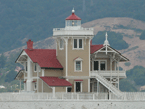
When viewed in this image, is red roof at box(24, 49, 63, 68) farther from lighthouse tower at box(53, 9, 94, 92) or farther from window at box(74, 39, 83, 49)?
window at box(74, 39, 83, 49)

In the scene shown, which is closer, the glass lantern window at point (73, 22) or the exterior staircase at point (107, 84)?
the exterior staircase at point (107, 84)

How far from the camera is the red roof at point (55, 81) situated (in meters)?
73.2

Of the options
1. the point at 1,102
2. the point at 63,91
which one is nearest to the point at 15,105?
the point at 1,102

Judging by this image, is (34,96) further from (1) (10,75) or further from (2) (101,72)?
(1) (10,75)

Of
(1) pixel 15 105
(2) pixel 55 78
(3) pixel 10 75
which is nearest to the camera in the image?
(1) pixel 15 105

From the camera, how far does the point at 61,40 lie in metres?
78.4

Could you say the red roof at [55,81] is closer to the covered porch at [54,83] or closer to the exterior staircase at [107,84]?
the covered porch at [54,83]

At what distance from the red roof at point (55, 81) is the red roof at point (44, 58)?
1813 mm

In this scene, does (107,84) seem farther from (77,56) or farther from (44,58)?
(44,58)

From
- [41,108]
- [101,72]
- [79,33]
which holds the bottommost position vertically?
[41,108]

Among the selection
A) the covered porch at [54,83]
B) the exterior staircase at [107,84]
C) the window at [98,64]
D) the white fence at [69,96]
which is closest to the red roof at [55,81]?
the covered porch at [54,83]

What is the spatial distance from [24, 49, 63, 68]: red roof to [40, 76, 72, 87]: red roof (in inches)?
71.4

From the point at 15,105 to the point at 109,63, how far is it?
1568 cm

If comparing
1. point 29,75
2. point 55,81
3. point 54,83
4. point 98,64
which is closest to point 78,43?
point 98,64
